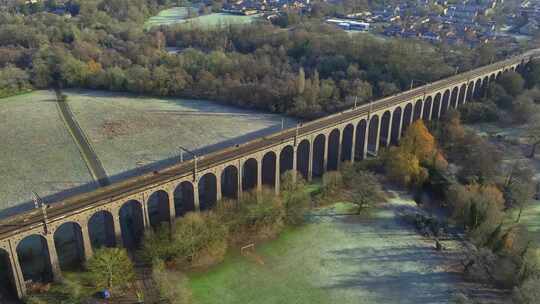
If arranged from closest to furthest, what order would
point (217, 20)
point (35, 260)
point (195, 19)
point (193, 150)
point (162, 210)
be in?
point (35, 260)
point (162, 210)
point (193, 150)
point (217, 20)
point (195, 19)

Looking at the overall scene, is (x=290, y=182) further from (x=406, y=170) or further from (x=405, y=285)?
(x=405, y=285)

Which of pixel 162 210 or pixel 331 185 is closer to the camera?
pixel 162 210

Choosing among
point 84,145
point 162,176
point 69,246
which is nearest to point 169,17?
point 84,145

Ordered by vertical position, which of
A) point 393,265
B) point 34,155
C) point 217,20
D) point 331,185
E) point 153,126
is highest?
point 217,20

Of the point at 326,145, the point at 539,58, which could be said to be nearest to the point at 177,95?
the point at 326,145

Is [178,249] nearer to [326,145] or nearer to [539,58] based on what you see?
[326,145]

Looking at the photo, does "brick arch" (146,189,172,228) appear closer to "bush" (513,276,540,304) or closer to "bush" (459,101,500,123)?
"bush" (513,276,540,304)

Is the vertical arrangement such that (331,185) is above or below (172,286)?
above
